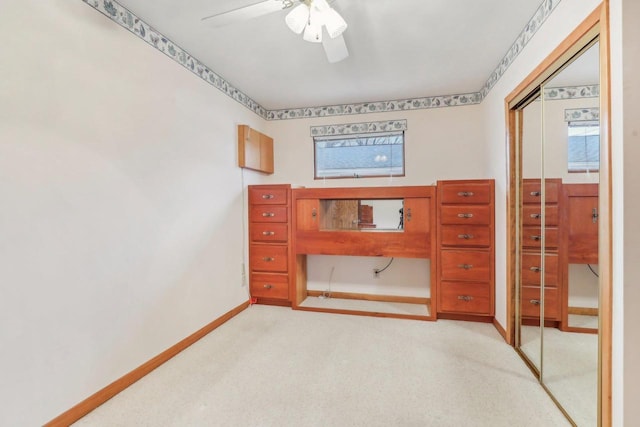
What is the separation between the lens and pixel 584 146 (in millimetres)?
1402

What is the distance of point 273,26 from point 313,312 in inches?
103

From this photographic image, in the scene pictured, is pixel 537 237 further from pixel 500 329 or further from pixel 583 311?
pixel 500 329

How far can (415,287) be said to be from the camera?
10.7ft

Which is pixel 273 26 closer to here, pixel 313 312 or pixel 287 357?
pixel 287 357

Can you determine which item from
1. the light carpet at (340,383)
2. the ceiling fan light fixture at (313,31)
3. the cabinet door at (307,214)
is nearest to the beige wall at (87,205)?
the light carpet at (340,383)

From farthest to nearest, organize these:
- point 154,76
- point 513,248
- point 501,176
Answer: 1. point 501,176
2. point 513,248
3. point 154,76

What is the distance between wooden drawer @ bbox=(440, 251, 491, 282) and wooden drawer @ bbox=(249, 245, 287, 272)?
165cm

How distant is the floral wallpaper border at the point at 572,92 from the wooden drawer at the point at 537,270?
0.91 metres

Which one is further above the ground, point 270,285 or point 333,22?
point 333,22

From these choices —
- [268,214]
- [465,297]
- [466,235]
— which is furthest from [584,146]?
[268,214]

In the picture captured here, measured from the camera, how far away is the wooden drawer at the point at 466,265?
8.57 ft

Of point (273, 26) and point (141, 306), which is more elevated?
point (273, 26)

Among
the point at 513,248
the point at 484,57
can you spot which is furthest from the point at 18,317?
the point at 484,57

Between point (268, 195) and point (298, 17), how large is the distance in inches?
75.1
